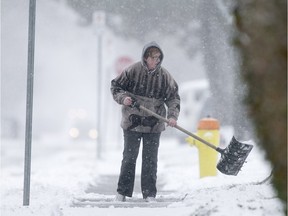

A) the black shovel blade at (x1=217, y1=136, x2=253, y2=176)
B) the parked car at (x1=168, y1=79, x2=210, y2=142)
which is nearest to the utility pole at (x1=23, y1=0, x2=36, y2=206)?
the black shovel blade at (x1=217, y1=136, x2=253, y2=176)

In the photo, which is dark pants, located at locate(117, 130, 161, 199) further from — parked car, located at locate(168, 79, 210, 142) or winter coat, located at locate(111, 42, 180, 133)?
parked car, located at locate(168, 79, 210, 142)

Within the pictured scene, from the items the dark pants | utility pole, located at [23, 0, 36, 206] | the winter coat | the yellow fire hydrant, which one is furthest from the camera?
the yellow fire hydrant

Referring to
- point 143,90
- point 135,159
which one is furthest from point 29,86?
point 135,159

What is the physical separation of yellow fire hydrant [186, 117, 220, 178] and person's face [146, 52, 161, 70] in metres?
3.09

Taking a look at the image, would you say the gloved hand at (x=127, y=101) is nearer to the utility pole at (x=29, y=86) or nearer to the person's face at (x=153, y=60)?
the person's face at (x=153, y=60)

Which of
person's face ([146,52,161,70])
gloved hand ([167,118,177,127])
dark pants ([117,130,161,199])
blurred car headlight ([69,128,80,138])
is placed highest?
blurred car headlight ([69,128,80,138])

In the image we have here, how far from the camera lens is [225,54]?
19.4 m

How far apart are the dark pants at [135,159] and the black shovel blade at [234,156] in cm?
74

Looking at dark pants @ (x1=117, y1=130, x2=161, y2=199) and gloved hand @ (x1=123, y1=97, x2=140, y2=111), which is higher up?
gloved hand @ (x1=123, y1=97, x2=140, y2=111)

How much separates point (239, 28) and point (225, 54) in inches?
588

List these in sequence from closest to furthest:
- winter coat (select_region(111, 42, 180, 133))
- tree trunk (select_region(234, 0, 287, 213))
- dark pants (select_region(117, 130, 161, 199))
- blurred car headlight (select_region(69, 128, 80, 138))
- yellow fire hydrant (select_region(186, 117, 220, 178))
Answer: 1. tree trunk (select_region(234, 0, 287, 213))
2. winter coat (select_region(111, 42, 180, 133))
3. dark pants (select_region(117, 130, 161, 199))
4. yellow fire hydrant (select_region(186, 117, 220, 178))
5. blurred car headlight (select_region(69, 128, 80, 138))

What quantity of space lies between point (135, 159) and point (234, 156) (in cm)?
101

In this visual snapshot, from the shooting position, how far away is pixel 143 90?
25.4ft

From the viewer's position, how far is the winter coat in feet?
25.3
